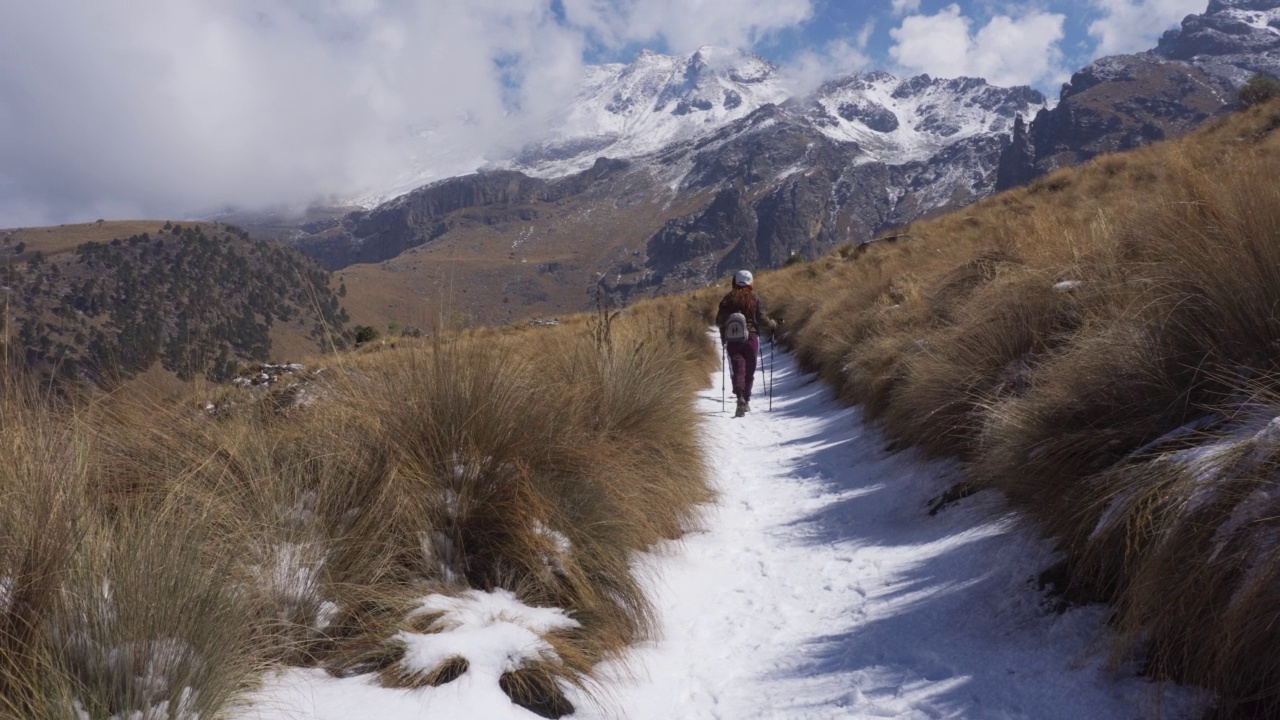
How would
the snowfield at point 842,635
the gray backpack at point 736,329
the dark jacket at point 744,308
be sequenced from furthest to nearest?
the dark jacket at point 744,308, the gray backpack at point 736,329, the snowfield at point 842,635

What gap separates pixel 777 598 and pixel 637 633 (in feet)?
3.22

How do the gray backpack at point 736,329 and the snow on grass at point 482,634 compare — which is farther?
the gray backpack at point 736,329

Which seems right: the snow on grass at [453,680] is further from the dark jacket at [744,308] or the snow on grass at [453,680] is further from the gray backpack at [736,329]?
the dark jacket at [744,308]

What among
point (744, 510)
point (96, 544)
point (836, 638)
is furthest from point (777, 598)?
point (96, 544)

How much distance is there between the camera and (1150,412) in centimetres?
339

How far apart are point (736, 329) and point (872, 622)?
22.8ft

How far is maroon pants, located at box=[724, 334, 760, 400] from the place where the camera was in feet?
34.3

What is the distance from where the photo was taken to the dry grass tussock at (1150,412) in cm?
224

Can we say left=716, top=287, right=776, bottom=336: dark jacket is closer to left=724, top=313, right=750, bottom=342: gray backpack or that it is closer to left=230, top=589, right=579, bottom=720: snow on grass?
left=724, top=313, right=750, bottom=342: gray backpack

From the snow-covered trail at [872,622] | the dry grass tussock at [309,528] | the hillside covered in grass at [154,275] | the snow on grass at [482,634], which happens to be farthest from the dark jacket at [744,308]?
the hillside covered in grass at [154,275]

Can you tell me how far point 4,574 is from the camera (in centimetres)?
208

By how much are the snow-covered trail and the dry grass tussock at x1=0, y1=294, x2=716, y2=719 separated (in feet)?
1.19

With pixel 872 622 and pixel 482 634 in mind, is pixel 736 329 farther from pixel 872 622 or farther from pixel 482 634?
pixel 482 634

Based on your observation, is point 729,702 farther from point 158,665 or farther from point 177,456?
point 177,456
